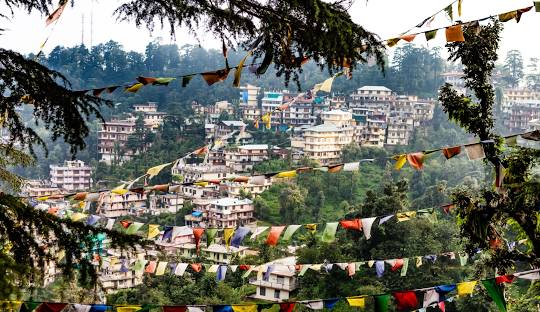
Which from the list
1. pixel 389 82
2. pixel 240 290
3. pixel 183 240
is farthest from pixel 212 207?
pixel 389 82

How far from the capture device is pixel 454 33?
3.46m

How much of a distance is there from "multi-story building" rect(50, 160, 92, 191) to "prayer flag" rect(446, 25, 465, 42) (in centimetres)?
2966

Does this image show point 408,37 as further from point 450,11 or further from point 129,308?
point 129,308

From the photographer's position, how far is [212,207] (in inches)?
961

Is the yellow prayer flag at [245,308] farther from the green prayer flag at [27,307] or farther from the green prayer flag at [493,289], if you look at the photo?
the green prayer flag at [493,289]

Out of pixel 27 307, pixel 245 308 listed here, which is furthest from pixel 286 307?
pixel 27 307

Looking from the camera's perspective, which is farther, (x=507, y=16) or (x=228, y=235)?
(x=228, y=235)

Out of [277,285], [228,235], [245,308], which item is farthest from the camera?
[277,285]

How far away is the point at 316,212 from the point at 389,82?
18.8m

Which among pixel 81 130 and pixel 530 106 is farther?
pixel 530 106

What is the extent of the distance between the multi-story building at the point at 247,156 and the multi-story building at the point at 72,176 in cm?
668

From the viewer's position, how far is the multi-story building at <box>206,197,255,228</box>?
78.7 ft

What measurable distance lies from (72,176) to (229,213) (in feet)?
37.7

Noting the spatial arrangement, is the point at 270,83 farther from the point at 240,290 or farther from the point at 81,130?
→ the point at 81,130
